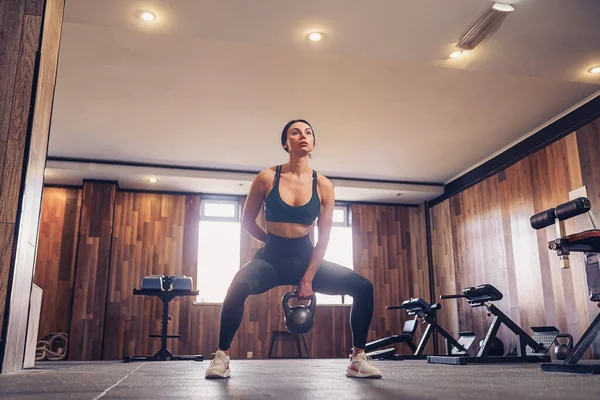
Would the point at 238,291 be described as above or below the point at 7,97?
below

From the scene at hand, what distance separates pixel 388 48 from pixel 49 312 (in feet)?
21.1

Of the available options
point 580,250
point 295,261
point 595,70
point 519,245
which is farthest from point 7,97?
point 519,245

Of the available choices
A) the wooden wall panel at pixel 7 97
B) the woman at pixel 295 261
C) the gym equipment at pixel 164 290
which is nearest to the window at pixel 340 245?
the gym equipment at pixel 164 290

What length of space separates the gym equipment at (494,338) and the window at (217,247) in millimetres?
4222

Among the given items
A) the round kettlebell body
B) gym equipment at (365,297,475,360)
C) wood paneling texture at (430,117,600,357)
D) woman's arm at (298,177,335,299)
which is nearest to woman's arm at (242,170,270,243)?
woman's arm at (298,177,335,299)

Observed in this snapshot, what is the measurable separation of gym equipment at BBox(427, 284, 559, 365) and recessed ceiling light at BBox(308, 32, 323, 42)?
2879mm

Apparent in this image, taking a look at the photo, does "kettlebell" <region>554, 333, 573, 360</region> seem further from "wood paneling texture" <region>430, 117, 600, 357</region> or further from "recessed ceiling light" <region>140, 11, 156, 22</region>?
"recessed ceiling light" <region>140, 11, 156, 22</region>

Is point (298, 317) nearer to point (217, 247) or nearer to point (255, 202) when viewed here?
point (255, 202)

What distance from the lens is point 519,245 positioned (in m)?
6.74

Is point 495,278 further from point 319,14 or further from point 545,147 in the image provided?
point 319,14

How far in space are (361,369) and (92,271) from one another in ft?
21.9

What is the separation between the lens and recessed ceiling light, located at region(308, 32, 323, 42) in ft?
13.3

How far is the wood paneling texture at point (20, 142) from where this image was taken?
2457 mm

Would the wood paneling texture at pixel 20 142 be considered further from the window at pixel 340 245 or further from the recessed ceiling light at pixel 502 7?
the window at pixel 340 245
